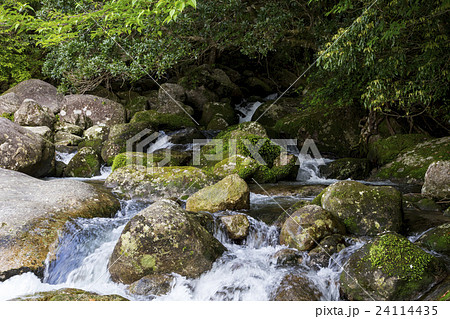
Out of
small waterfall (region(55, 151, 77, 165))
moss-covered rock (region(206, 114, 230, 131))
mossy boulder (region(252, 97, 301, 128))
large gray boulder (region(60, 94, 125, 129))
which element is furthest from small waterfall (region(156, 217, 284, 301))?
large gray boulder (region(60, 94, 125, 129))

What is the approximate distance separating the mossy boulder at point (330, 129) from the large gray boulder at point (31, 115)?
9.95 metres

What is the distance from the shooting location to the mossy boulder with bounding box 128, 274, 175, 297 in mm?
3887

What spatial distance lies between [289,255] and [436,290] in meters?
1.78

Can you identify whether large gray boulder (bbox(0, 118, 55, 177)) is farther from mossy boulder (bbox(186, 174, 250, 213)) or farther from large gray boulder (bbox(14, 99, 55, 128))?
mossy boulder (bbox(186, 174, 250, 213))

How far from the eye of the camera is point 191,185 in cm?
750

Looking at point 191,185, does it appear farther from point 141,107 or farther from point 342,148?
point 141,107

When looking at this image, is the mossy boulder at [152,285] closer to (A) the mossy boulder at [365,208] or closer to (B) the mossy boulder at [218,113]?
(A) the mossy boulder at [365,208]

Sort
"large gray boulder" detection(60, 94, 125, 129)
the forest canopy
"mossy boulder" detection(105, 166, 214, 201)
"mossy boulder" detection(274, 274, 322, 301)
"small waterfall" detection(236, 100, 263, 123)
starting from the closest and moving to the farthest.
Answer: "mossy boulder" detection(274, 274, 322, 301) < the forest canopy < "mossy boulder" detection(105, 166, 214, 201) < "large gray boulder" detection(60, 94, 125, 129) < "small waterfall" detection(236, 100, 263, 123)

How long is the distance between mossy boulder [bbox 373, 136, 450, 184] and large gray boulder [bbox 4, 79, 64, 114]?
1522 centimetres

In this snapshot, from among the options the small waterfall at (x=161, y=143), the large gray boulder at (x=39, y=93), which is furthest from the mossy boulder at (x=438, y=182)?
the large gray boulder at (x=39, y=93)

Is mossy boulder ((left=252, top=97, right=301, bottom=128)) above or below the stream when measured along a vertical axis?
above

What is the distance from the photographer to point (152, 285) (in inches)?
155

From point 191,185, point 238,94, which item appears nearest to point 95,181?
point 191,185

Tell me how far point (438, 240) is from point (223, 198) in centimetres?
351
